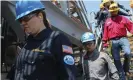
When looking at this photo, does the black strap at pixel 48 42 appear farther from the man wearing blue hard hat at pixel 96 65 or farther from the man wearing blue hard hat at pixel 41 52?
the man wearing blue hard hat at pixel 96 65

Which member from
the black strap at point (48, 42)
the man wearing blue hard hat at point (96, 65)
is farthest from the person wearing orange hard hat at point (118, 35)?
the black strap at point (48, 42)

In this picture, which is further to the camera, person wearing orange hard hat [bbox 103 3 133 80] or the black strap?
person wearing orange hard hat [bbox 103 3 133 80]

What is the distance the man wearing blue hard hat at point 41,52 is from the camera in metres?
2.92

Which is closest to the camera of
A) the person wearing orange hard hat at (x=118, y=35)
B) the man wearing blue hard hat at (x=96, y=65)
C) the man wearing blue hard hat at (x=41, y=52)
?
the man wearing blue hard hat at (x=41, y=52)

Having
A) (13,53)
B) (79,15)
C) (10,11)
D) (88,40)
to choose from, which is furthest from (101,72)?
(79,15)

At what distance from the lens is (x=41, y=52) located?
9.68 feet

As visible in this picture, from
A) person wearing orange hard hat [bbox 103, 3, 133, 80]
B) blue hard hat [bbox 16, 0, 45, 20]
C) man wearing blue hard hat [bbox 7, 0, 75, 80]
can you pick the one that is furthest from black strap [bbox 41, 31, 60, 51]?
person wearing orange hard hat [bbox 103, 3, 133, 80]

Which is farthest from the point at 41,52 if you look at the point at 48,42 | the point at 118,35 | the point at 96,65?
the point at 118,35

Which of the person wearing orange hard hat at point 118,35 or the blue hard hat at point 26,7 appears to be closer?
the blue hard hat at point 26,7

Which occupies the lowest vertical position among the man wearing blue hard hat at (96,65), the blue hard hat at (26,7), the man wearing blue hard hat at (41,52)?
the man wearing blue hard hat at (96,65)

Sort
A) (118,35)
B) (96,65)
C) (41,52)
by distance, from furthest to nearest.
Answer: (118,35)
(96,65)
(41,52)

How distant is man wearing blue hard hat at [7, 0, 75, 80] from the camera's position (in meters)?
2.92

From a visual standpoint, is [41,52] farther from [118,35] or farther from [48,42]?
[118,35]

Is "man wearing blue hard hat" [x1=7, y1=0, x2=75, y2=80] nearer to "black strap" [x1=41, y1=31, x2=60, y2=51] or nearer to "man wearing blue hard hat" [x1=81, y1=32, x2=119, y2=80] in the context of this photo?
"black strap" [x1=41, y1=31, x2=60, y2=51]
